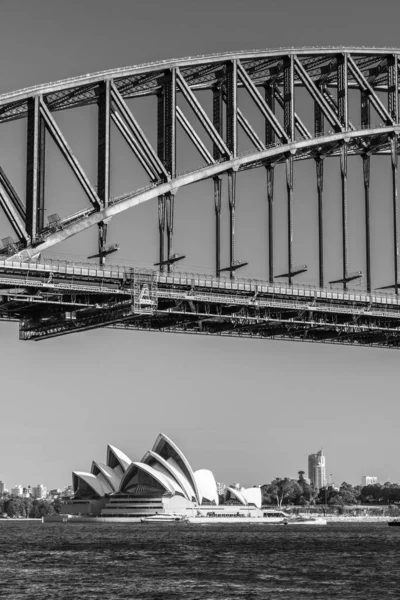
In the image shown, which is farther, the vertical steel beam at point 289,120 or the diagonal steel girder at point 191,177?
the vertical steel beam at point 289,120

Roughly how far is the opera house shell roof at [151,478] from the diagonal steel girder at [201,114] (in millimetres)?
83645

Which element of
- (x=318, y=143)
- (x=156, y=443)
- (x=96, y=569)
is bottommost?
(x=96, y=569)

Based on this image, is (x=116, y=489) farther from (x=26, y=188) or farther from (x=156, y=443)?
(x=26, y=188)

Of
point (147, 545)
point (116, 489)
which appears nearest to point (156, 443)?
point (116, 489)

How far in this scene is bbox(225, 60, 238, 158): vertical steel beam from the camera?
253 ft

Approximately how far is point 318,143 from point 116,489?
90787 millimetres

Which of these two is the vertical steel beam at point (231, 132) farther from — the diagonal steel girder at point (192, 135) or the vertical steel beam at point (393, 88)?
the vertical steel beam at point (393, 88)

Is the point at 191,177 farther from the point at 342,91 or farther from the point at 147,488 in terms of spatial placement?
the point at 147,488

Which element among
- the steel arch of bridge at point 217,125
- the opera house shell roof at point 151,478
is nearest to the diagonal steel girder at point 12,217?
the steel arch of bridge at point 217,125

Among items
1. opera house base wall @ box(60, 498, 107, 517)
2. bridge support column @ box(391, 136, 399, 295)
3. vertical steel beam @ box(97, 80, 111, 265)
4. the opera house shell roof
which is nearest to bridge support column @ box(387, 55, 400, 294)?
bridge support column @ box(391, 136, 399, 295)

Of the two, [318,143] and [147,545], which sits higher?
[318,143]

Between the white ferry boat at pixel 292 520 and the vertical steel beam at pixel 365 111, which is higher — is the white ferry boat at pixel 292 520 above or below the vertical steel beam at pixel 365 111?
below

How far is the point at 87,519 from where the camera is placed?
164750 mm

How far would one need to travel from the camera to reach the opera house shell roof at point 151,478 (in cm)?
15775
